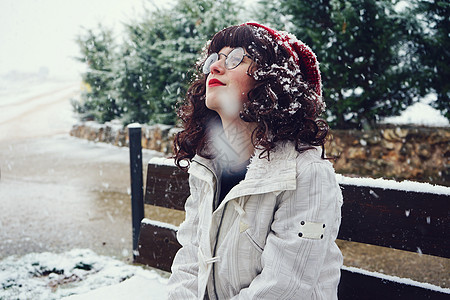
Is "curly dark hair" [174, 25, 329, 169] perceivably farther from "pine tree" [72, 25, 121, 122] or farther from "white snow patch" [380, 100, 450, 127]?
"pine tree" [72, 25, 121, 122]

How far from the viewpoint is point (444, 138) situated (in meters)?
5.70

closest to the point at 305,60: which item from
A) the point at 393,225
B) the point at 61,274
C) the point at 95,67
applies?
the point at 393,225

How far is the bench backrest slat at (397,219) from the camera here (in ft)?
4.59

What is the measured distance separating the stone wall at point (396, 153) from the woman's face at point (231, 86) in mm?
4472

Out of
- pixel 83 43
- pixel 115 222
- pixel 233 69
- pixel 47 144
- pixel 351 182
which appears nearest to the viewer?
pixel 233 69

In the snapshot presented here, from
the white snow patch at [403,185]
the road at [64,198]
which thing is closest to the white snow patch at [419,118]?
the road at [64,198]

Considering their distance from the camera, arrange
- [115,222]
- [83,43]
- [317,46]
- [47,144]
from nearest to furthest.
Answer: [115,222]
[317,46]
[47,144]
[83,43]

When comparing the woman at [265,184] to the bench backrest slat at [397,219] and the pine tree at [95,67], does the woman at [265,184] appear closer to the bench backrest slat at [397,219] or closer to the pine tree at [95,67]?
the bench backrest slat at [397,219]

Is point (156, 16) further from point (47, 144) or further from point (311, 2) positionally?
point (47, 144)

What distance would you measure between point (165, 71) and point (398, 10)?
204 inches

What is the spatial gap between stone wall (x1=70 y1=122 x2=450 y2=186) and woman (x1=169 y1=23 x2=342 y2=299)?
14.4 feet

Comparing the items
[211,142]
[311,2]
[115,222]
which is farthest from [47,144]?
[211,142]

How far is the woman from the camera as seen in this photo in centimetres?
117

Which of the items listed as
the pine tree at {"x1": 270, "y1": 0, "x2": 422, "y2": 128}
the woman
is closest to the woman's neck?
the woman
